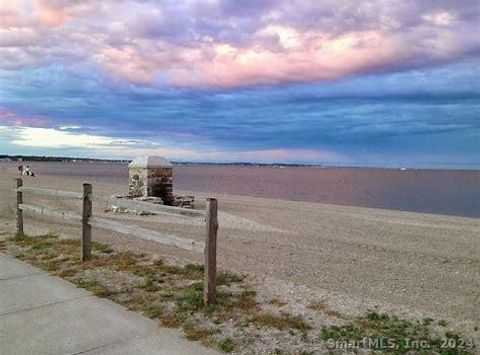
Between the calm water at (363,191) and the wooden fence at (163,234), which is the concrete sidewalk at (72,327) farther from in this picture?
the calm water at (363,191)

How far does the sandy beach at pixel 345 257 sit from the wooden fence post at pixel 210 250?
3.11ft

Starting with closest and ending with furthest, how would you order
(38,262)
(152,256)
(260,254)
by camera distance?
→ (38,262) < (152,256) < (260,254)

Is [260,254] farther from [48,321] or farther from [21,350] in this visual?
[21,350]

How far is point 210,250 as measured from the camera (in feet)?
19.7

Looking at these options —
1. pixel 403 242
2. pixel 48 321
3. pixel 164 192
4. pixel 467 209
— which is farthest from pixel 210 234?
pixel 467 209

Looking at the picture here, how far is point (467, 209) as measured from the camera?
3262 cm

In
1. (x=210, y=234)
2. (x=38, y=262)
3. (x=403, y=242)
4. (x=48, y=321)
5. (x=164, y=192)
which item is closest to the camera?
(x=48, y=321)

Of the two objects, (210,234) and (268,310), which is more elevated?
(210,234)

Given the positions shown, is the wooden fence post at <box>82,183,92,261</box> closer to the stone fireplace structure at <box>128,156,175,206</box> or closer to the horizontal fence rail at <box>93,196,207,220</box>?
the horizontal fence rail at <box>93,196,207,220</box>

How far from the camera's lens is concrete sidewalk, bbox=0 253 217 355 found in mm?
4559

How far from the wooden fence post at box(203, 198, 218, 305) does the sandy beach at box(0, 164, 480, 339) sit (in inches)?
37.3

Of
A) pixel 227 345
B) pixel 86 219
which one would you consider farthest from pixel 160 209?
pixel 227 345

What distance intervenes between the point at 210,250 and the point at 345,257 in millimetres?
5443

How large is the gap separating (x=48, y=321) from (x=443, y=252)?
10215 mm
